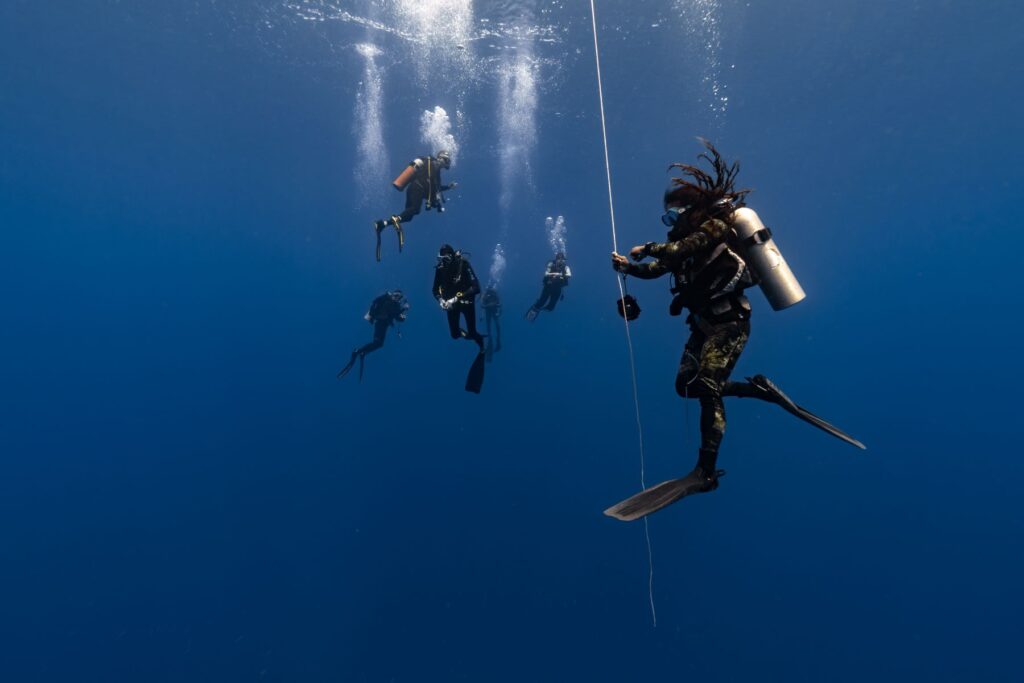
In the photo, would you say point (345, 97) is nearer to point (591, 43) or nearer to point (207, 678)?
point (591, 43)

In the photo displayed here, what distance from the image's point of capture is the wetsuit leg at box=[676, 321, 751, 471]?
3.33 m

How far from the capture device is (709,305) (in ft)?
11.3

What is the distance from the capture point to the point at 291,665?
14.8m

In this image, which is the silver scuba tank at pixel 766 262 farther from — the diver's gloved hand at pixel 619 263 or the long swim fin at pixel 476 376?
the long swim fin at pixel 476 376

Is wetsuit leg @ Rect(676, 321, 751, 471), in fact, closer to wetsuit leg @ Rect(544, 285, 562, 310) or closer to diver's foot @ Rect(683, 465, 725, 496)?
diver's foot @ Rect(683, 465, 725, 496)

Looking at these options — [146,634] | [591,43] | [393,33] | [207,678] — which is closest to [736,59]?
[591,43]

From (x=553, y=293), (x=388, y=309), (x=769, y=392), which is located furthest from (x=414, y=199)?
(x=769, y=392)

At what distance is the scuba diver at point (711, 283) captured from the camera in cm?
320

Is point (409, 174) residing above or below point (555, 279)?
above

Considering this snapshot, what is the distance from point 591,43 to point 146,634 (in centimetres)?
3173

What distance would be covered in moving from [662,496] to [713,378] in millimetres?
952

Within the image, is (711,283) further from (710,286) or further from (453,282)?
(453,282)

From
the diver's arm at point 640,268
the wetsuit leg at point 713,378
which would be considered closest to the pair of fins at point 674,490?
the wetsuit leg at point 713,378

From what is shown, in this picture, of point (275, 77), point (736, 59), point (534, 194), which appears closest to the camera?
point (736, 59)
